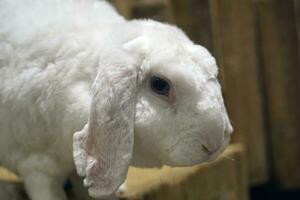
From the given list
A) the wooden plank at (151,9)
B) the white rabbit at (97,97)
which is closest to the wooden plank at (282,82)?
the wooden plank at (151,9)

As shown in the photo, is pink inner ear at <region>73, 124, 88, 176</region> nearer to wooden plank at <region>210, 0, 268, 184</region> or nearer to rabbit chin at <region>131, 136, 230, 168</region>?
rabbit chin at <region>131, 136, 230, 168</region>

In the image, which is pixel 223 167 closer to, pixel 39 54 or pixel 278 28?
pixel 39 54

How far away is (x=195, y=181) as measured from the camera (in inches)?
65.5

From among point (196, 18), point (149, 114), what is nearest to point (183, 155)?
point (149, 114)

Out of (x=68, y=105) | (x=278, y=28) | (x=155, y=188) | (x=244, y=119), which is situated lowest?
(x=244, y=119)

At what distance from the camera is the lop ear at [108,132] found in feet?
3.88

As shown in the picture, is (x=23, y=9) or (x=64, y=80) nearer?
(x=64, y=80)

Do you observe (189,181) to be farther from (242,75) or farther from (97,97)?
(242,75)

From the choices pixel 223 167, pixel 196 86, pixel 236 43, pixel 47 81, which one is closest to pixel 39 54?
pixel 47 81

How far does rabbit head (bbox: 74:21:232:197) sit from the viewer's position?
1.19 metres

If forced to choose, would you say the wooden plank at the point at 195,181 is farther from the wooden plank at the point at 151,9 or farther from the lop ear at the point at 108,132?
the wooden plank at the point at 151,9

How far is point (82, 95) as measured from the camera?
1.26 m

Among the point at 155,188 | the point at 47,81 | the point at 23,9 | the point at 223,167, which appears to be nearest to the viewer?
the point at 47,81

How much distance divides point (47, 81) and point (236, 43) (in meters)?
1.14
